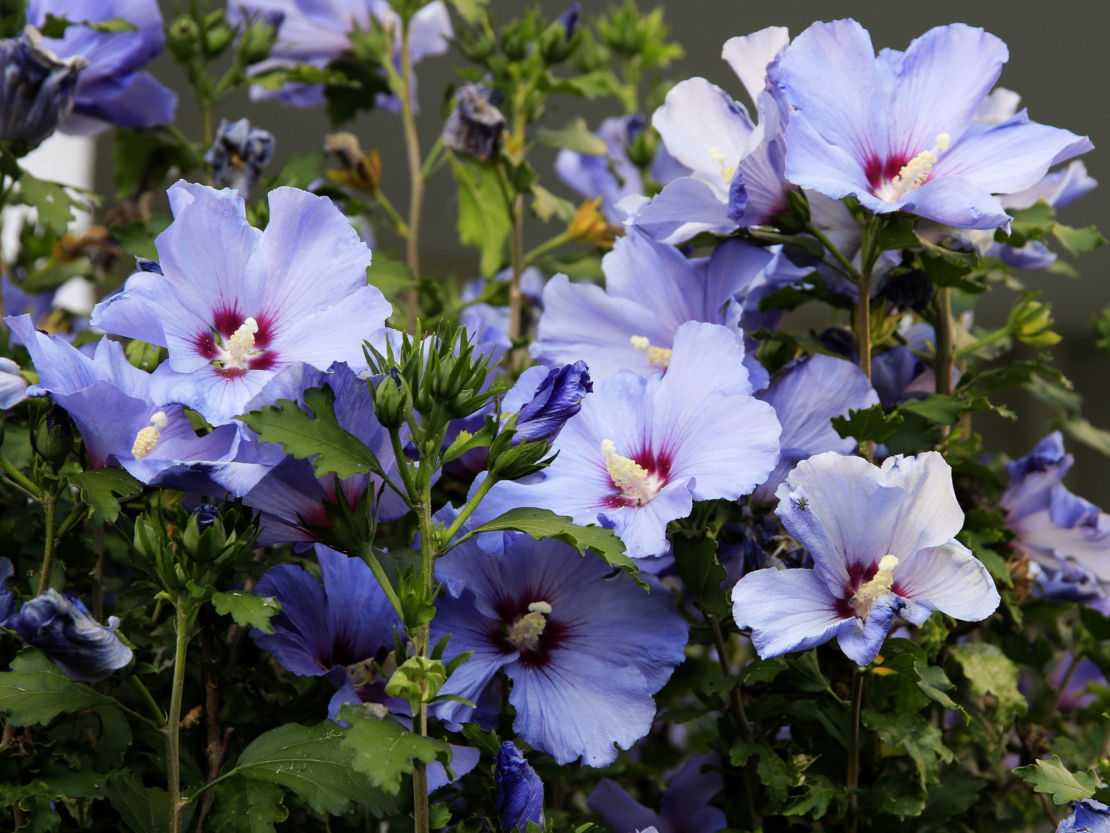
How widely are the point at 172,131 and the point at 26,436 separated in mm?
445

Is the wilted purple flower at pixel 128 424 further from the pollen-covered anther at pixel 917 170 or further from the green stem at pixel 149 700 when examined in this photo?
the pollen-covered anther at pixel 917 170

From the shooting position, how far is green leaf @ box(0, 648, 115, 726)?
50 centimetres

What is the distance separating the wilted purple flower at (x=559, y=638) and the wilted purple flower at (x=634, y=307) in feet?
0.57

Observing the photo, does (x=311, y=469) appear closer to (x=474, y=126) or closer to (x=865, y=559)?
(x=865, y=559)

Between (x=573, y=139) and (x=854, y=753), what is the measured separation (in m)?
A: 0.72

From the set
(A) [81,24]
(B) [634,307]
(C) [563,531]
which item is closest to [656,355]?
(B) [634,307]

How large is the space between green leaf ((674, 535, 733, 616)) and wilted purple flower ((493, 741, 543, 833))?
0.15m

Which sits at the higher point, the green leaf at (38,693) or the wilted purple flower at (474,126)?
the wilted purple flower at (474,126)

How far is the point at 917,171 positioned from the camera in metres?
0.61

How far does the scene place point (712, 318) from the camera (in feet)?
2.31

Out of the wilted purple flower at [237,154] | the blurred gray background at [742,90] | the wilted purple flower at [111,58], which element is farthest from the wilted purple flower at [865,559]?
the blurred gray background at [742,90]

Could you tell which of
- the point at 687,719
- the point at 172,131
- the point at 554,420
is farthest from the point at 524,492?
the point at 172,131

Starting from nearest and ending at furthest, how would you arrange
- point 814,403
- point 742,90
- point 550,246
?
point 814,403
point 550,246
point 742,90

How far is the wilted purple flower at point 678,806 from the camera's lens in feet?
2.25
